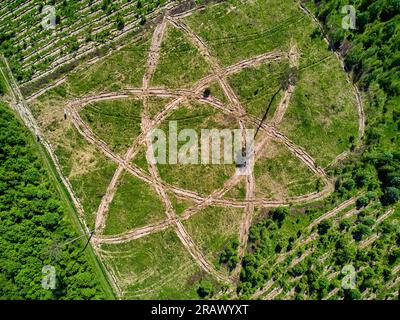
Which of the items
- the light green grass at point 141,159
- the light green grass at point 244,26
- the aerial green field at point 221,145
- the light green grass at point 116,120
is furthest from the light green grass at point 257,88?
the light green grass at point 141,159

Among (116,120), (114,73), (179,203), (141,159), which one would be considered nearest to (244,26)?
(114,73)

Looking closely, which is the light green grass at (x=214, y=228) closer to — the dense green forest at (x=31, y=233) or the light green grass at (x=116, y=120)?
the light green grass at (x=116, y=120)

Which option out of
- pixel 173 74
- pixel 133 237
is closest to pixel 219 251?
pixel 133 237

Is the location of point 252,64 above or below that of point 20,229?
above

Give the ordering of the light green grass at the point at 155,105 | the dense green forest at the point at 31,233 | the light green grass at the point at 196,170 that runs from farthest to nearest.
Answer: the light green grass at the point at 155,105 → the light green grass at the point at 196,170 → the dense green forest at the point at 31,233

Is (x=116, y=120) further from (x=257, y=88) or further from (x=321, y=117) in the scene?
(x=321, y=117)

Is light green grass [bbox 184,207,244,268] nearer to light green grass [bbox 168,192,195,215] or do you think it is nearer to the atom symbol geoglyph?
the atom symbol geoglyph

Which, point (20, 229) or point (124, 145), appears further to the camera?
point (124, 145)

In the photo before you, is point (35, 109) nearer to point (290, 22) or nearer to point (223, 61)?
point (223, 61)
